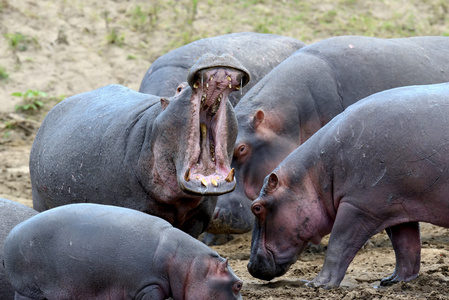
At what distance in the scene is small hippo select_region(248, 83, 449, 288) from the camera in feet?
16.5

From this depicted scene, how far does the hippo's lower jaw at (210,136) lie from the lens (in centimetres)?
498

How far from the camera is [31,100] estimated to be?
1027 cm

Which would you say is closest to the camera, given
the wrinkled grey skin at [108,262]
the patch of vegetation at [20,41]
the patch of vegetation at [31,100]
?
the wrinkled grey skin at [108,262]

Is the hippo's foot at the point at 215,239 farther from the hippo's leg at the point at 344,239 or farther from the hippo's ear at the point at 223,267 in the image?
the hippo's ear at the point at 223,267

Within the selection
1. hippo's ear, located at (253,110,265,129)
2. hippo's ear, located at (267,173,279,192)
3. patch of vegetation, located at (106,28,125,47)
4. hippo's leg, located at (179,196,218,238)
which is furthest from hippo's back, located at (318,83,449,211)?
patch of vegetation, located at (106,28,125,47)

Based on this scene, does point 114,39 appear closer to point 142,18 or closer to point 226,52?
point 142,18

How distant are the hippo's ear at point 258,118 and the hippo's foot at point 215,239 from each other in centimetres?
104

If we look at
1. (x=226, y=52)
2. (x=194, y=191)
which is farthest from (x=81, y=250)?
(x=226, y=52)

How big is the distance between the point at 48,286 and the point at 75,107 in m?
2.28

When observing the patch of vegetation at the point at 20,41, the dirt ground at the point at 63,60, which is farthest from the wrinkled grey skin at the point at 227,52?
the patch of vegetation at the point at 20,41

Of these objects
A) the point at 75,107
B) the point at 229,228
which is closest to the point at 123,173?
the point at 75,107

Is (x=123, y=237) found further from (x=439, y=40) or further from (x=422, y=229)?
(x=439, y=40)

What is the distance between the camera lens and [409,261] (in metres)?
5.47

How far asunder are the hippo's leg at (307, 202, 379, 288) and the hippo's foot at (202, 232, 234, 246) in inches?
87.6
